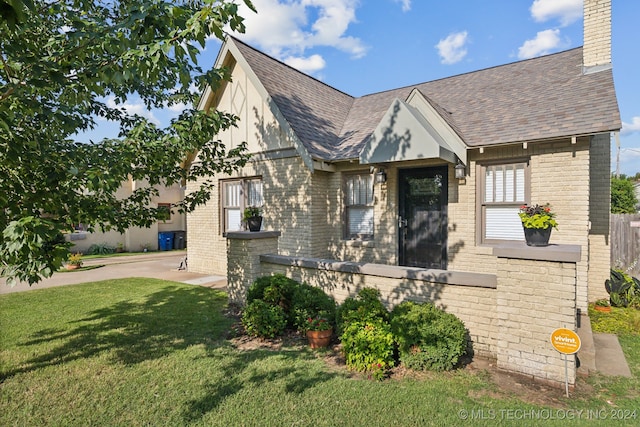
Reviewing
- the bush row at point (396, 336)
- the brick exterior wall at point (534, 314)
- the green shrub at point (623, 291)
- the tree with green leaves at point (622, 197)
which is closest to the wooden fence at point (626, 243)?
the green shrub at point (623, 291)

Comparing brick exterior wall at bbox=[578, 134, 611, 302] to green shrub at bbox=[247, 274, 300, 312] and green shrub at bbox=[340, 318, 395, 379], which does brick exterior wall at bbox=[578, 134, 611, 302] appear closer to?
green shrub at bbox=[340, 318, 395, 379]

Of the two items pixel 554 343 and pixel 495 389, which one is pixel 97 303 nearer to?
pixel 495 389

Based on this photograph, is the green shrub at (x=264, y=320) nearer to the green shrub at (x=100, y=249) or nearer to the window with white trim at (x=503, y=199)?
the window with white trim at (x=503, y=199)

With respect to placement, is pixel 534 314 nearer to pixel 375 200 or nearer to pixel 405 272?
pixel 405 272

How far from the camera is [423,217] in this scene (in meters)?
8.77

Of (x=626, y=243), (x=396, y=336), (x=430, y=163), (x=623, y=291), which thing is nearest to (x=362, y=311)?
(x=396, y=336)

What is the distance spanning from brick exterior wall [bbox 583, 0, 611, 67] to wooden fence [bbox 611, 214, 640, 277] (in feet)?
14.4

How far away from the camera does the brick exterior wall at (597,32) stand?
766cm

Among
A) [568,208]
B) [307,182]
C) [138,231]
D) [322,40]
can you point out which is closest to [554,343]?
[568,208]

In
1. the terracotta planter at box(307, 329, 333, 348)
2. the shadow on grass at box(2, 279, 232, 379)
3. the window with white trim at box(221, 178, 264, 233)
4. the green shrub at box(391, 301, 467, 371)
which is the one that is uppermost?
the window with white trim at box(221, 178, 264, 233)

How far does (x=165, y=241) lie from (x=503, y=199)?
67.0ft

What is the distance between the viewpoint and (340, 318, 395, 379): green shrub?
14.6 feet

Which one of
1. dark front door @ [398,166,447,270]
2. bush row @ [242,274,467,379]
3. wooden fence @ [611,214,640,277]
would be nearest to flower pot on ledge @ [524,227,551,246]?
bush row @ [242,274,467,379]

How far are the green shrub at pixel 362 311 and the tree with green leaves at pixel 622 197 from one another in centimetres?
1917
